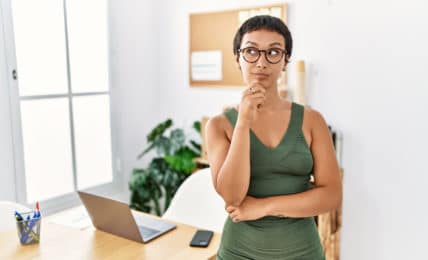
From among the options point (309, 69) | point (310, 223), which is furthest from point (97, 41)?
point (310, 223)

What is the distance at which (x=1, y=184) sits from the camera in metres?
2.30

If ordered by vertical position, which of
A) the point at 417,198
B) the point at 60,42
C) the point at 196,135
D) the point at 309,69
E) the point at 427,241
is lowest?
the point at 427,241

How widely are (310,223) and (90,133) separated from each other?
7.01 feet

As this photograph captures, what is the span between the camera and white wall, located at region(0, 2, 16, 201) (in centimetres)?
226

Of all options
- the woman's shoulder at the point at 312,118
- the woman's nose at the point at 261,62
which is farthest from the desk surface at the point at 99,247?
the woman's nose at the point at 261,62

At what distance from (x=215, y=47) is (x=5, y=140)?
1.52m

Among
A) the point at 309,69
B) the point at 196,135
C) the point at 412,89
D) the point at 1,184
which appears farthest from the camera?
the point at 196,135

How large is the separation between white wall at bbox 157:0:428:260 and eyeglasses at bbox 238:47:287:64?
4.62 feet

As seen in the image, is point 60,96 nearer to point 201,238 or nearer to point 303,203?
point 201,238

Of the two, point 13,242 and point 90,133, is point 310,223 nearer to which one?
point 13,242

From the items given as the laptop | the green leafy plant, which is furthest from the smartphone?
the green leafy plant

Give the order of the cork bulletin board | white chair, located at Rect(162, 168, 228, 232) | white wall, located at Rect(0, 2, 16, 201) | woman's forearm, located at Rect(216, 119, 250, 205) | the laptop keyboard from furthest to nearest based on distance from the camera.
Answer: the cork bulletin board, white wall, located at Rect(0, 2, 16, 201), white chair, located at Rect(162, 168, 228, 232), the laptop keyboard, woman's forearm, located at Rect(216, 119, 250, 205)

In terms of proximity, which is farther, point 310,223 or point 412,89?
point 412,89

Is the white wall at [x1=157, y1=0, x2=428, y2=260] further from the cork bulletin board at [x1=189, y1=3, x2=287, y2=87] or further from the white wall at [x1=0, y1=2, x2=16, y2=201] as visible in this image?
the white wall at [x1=0, y1=2, x2=16, y2=201]
